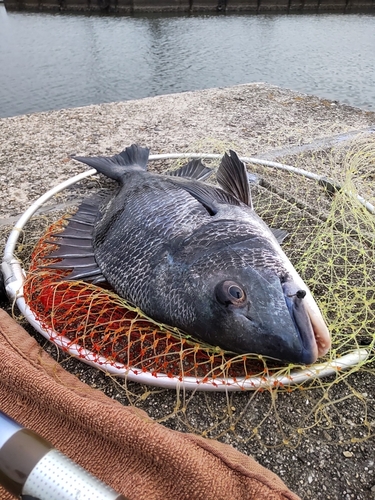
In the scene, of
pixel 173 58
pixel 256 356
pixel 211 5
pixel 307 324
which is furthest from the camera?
pixel 211 5

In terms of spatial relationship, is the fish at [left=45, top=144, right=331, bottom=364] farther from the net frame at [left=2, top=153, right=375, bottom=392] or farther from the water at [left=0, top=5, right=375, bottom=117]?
the water at [left=0, top=5, right=375, bottom=117]

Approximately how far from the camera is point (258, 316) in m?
1.88

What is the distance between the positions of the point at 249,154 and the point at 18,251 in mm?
2773

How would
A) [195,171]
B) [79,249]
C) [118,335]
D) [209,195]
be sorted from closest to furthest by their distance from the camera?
1. [118,335]
2. [209,195]
3. [79,249]
4. [195,171]

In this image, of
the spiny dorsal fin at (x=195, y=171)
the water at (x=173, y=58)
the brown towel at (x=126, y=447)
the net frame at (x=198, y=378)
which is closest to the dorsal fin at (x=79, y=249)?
the net frame at (x=198, y=378)

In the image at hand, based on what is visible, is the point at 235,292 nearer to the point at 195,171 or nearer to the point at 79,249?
the point at 79,249

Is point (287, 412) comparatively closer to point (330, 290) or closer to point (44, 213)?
point (330, 290)

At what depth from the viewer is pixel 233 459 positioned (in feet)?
5.42

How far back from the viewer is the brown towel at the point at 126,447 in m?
1.52

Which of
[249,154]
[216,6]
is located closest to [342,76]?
[249,154]

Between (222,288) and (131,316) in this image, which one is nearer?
(222,288)

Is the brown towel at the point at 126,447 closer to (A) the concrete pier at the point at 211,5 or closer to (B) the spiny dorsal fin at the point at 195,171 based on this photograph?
(B) the spiny dorsal fin at the point at 195,171

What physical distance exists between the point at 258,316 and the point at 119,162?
2.20 meters

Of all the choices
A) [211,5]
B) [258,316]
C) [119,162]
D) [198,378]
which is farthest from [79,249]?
[211,5]
